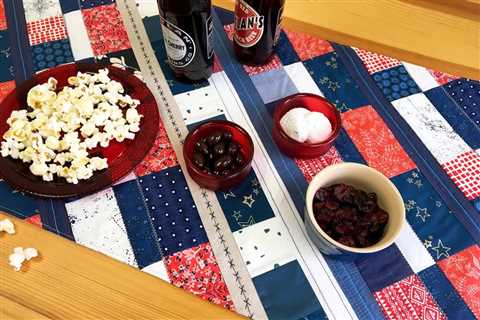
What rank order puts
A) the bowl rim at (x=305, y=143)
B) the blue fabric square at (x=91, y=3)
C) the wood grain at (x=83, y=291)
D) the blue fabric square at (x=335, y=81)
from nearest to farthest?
the wood grain at (x=83, y=291) < the bowl rim at (x=305, y=143) < the blue fabric square at (x=335, y=81) < the blue fabric square at (x=91, y=3)

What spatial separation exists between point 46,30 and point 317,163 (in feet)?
1.82

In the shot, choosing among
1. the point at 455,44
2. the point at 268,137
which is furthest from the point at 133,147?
the point at 455,44

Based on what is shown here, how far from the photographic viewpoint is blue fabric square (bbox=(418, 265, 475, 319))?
0.58 meters

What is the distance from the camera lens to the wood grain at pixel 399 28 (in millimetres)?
825

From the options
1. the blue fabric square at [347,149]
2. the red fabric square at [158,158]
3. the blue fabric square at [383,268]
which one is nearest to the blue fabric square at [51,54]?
the red fabric square at [158,158]

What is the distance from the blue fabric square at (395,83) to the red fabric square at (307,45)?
0.11 meters

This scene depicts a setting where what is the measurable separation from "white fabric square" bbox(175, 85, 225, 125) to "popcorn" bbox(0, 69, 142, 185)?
0.25 feet

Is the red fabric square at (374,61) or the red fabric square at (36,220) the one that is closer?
the red fabric square at (36,220)

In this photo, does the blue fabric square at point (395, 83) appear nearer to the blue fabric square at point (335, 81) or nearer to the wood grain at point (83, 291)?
the blue fabric square at point (335, 81)

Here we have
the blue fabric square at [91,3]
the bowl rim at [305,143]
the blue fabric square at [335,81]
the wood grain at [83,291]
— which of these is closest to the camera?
the wood grain at [83,291]

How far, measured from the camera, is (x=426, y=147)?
71cm

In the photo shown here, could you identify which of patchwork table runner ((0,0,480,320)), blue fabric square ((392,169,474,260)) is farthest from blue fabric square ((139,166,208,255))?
blue fabric square ((392,169,474,260))

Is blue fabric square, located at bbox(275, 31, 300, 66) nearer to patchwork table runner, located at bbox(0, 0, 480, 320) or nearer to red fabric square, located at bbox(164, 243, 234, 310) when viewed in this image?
patchwork table runner, located at bbox(0, 0, 480, 320)

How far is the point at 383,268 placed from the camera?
1.97ft
